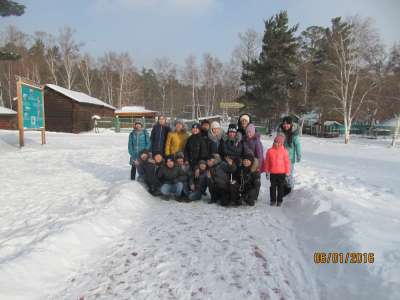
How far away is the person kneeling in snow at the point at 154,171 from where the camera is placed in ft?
19.3

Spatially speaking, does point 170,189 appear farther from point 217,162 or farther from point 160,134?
point 160,134

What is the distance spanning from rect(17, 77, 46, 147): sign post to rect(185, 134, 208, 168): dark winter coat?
10.9m

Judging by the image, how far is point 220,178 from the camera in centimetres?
539

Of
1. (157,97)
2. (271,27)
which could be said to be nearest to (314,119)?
(271,27)

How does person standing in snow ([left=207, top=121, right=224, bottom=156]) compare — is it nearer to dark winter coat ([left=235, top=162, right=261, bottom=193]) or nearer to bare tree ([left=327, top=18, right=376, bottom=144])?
dark winter coat ([left=235, top=162, right=261, bottom=193])

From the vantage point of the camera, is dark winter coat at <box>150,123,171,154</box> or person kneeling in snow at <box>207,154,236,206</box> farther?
dark winter coat at <box>150,123,171,154</box>

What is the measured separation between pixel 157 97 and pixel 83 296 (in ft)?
204

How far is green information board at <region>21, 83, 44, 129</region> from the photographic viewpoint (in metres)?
13.0

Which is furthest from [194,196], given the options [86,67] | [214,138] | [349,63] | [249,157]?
[86,67]

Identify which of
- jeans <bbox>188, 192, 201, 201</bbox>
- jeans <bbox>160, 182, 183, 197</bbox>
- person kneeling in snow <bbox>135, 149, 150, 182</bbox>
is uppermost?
person kneeling in snow <bbox>135, 149, 150, 182</bbox>

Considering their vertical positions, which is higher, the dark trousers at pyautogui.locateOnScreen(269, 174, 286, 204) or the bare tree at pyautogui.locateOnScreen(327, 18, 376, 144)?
the bare tree at pyautogui.locateOnScreen(327, 18, 376, 144)

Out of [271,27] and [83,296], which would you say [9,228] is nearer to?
[83,296]

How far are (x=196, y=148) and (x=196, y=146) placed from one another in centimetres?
4

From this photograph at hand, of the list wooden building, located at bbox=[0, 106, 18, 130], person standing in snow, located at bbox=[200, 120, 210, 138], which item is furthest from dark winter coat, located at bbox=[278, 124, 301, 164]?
wooden building, located at bbox=[0, 106, 18, 130]
